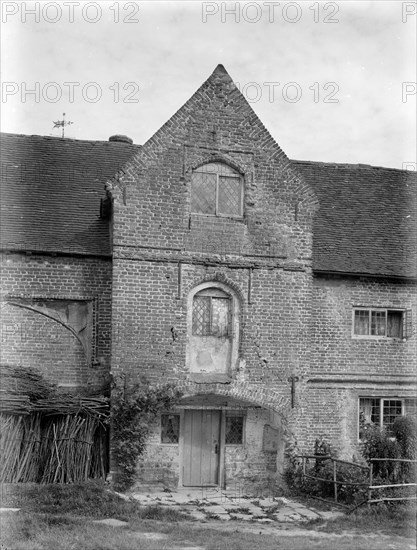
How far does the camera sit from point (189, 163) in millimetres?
17469

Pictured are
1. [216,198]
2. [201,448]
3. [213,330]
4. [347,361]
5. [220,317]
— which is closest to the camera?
[213,330]

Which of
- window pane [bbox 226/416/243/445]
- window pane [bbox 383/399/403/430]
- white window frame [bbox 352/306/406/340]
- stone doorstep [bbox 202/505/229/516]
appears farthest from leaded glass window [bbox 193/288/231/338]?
window pane [bbox 383/399/403/430]

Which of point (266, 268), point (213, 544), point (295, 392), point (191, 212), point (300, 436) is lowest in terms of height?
point (213, 544)

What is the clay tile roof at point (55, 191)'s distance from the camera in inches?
700

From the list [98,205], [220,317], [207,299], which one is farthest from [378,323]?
[98,205]

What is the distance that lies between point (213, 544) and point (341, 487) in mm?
4948

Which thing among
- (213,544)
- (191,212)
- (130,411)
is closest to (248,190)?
(191,212)

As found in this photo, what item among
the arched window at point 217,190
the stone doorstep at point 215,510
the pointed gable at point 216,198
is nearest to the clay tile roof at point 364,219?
the pointed gable at point 216,198

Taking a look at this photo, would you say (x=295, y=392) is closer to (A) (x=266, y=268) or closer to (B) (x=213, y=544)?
(A) (x=266, y=268)

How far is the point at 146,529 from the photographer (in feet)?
41.7

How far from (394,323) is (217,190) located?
6.14 m

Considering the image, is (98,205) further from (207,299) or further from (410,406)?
(410,406)

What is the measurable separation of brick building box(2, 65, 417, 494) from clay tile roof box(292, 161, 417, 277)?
273 millimetres

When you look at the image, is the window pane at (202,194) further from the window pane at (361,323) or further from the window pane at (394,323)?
the window pane at (394,323)
